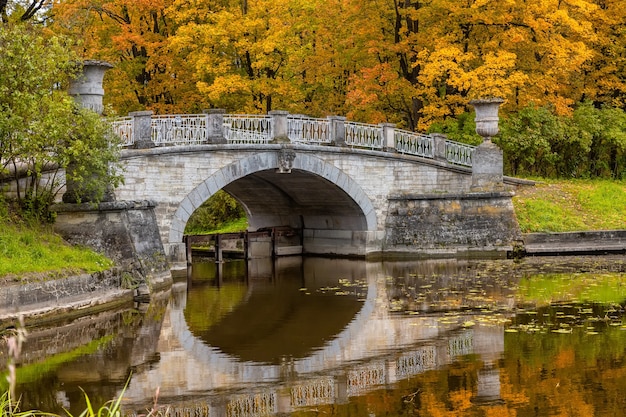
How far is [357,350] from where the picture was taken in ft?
42.3

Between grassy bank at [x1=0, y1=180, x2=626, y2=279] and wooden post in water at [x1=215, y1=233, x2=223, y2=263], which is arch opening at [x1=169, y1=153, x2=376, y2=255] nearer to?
wooden post in water at [x1=215, y1=233, x2=223, y2=263]

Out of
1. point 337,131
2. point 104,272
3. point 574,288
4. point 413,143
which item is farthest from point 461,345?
point 413,143

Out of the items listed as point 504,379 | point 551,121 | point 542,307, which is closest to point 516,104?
point 551,121

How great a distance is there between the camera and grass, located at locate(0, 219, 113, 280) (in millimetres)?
14812

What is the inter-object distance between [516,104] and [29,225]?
53.5ft

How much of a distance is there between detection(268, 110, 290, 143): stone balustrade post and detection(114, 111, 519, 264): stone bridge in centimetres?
2

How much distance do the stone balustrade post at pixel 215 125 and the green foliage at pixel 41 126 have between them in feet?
13.8

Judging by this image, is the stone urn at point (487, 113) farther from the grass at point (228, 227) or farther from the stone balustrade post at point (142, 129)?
the grass at point (228, 227)

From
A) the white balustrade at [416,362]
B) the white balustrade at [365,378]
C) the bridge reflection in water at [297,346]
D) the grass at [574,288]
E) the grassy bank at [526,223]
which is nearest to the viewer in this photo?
the bridge reflection in water at [297,346]

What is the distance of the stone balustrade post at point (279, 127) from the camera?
2284 cm

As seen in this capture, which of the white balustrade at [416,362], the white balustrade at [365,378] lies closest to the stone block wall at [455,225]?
the white balustrade at [416,362]

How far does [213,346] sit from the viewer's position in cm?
1338

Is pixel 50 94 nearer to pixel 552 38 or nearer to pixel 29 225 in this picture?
pixel 29 225

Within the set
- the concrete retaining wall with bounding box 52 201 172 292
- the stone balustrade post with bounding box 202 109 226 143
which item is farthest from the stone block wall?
the concrete retaining wall with bounding box 52 201 172 292
